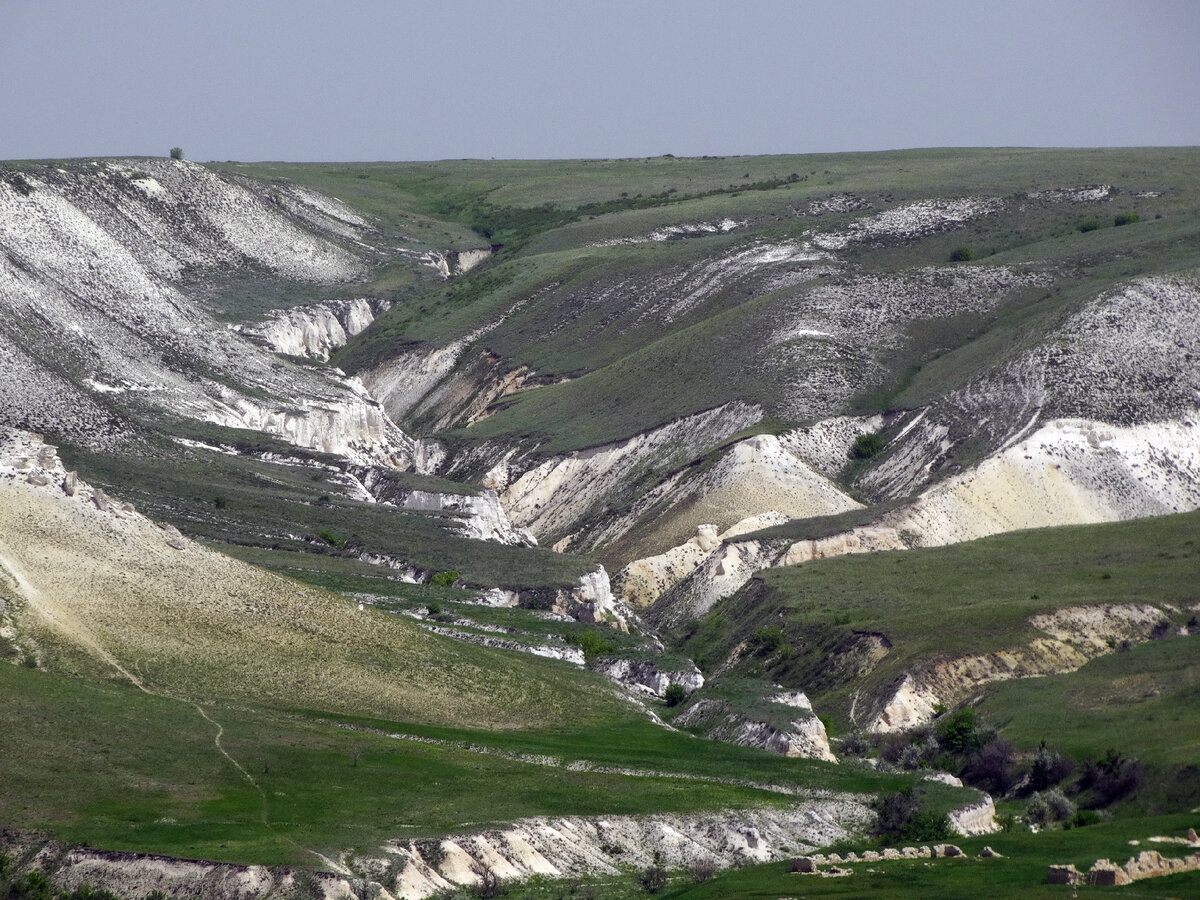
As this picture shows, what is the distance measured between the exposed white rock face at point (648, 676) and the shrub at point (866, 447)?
4470 cm

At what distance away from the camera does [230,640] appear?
68.1 meters

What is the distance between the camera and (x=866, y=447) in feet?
418

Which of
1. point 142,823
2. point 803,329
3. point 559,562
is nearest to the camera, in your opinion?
point 142,823

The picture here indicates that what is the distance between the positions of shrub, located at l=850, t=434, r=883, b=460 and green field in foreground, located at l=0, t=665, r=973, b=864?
6209cm

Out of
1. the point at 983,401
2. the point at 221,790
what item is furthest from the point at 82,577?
the point at 983,401

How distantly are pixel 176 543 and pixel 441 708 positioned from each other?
41.8 feet

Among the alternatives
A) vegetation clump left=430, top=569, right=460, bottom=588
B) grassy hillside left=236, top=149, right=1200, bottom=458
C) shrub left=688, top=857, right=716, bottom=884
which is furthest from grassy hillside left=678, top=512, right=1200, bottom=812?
grassy hillside left=236, top=149, right=1200, bottom=458

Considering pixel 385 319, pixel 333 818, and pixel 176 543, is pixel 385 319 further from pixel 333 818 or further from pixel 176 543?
pixel 333 818

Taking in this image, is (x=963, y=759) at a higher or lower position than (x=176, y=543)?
lower

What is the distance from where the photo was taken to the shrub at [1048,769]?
6712 centimetres

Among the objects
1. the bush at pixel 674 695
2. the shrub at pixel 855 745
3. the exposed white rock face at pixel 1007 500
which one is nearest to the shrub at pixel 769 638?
the exposed white rock face at pixel 1007 500

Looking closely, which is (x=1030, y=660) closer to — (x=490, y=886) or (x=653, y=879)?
(x=653, y=879)

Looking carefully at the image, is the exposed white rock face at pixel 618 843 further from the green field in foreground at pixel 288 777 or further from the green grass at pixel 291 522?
the green grass at pixel 291 522

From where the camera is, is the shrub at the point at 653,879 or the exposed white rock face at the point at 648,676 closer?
the shrub at the point at 653,879
